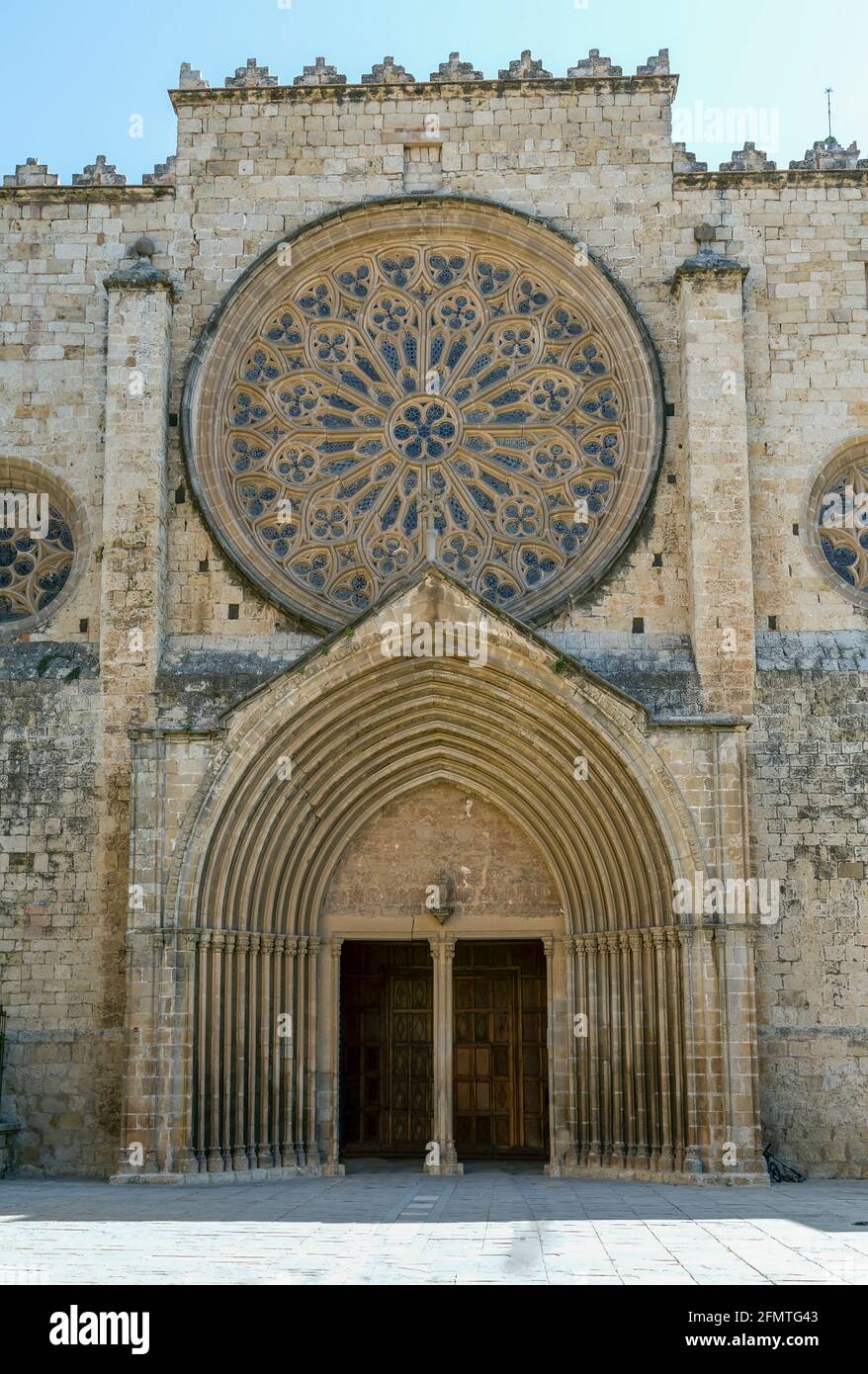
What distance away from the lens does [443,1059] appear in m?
14.8

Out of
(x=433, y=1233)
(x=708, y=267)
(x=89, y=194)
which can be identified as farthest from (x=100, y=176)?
(x=433, y=1233)

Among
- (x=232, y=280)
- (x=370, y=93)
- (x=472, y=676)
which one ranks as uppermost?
(x=370, y=93)

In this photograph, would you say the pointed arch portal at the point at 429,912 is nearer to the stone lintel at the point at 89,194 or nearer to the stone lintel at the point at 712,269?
the stone lintel at the point at 712,269

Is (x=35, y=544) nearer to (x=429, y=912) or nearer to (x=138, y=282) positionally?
(x=138, y=282)

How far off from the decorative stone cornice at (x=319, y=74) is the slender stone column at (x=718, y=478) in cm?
431

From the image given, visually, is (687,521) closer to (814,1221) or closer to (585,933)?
(585,933)

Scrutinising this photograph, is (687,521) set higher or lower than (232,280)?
→ lower

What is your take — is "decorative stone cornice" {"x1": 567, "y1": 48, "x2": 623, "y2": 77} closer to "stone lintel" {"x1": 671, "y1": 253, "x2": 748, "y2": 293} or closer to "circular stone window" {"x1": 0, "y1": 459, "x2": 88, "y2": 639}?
"stone lintel" {"x1": 671, "y1": 253, "x2": 748, "y2": 293}

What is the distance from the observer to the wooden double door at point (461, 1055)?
16.5 metres

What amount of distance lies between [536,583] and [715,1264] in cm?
872

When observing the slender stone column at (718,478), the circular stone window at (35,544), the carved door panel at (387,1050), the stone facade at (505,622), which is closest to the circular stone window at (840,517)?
the stone facade at (505,622)

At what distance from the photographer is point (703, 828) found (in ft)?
45.5

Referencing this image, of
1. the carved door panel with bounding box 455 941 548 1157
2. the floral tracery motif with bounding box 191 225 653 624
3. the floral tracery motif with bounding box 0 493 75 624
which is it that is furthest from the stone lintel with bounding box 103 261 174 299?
the carved door panel with bounding box 455 941 548 1157

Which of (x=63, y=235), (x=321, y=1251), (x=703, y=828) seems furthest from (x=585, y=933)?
(x=63, y=235)
